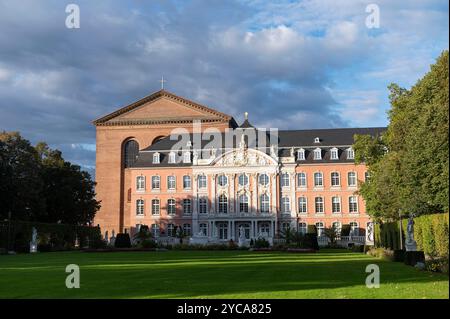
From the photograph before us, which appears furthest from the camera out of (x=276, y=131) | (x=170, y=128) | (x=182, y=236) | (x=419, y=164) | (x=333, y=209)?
(x=170, y=128)

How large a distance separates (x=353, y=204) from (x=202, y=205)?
1879 centimetres

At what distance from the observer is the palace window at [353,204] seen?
68.7 meters

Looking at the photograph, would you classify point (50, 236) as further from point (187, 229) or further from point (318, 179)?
point (318, 179)

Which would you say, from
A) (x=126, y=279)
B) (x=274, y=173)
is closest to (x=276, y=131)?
(x=274, y=173)

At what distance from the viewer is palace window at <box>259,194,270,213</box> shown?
230 feet

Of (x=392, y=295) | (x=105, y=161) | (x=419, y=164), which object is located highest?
(x=105, y=161)

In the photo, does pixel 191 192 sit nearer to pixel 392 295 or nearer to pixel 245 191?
pixel 245 191

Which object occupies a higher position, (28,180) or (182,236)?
(28,180)

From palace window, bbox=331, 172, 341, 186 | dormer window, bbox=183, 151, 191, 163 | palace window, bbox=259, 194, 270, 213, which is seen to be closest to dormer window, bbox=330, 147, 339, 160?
palace window, bbox=331, 172, 341, 186

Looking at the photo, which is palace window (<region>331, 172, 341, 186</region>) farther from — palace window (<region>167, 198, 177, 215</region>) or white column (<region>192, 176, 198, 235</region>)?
palace window (<region>167, 198, 177, 215</region>)

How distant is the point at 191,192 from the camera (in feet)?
236

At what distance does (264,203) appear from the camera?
70.3 m

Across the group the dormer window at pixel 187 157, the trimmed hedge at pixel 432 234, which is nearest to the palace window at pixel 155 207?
the dormer window at pixel 187 157
